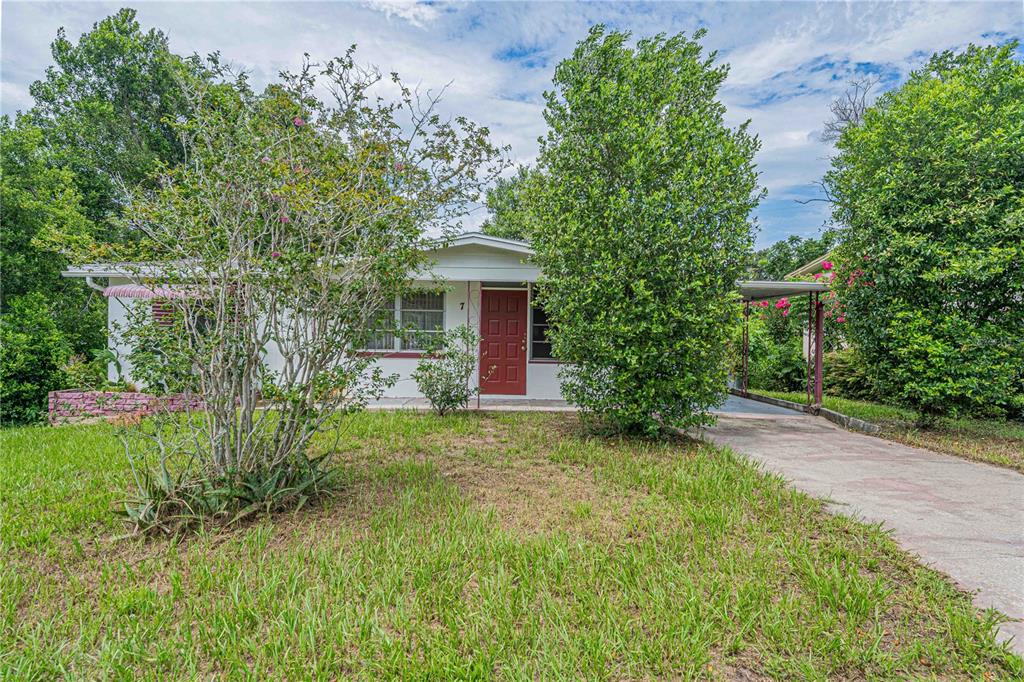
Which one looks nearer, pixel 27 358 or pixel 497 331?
pixel 27 358

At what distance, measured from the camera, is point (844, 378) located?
36.8ft

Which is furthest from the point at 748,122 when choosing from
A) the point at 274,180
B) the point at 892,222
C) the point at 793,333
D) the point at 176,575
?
the point at 793,333

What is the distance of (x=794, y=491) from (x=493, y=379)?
20.2 feet

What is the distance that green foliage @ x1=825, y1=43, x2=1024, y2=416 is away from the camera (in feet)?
19.8

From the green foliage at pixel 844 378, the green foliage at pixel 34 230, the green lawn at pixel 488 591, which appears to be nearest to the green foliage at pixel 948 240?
the green foliage at pixel 844 378

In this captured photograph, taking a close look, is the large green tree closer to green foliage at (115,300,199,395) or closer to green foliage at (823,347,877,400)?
green foliage at (115,300,199,395)

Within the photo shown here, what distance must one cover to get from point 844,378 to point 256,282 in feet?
41.4

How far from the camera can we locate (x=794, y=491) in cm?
391

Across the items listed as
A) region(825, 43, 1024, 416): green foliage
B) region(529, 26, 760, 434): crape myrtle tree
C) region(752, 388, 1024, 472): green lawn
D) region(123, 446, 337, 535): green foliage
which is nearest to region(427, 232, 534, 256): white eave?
Answer: region(529, 26, 760, 434): crape myrtle tree

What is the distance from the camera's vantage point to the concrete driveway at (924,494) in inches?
107

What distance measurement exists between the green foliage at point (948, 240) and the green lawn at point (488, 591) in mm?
4315

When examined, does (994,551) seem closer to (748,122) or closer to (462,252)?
(748,122)

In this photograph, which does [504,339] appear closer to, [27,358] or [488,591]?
[488,591]

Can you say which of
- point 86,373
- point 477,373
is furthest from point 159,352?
point 477,373
